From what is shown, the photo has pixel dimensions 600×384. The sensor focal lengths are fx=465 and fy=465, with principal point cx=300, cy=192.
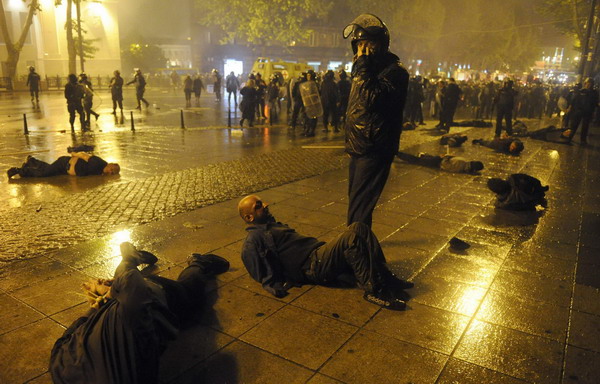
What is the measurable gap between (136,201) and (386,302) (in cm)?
473

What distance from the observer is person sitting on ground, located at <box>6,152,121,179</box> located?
29.3 feet

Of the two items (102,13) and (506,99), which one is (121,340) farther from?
(102,13)

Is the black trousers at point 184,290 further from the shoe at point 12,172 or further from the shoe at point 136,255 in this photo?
the shoe at point 12,172

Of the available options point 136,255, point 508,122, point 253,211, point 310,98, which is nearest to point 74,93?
point 310,98

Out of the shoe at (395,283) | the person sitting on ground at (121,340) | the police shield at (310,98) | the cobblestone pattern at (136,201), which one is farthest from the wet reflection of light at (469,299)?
the police shield at (310,98)

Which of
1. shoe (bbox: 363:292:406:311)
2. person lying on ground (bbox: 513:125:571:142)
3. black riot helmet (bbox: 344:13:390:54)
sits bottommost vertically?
shoe (bbox: 363:292:406:311)

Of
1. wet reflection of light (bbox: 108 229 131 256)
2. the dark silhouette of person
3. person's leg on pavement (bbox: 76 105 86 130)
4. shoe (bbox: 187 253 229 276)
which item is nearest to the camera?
the dark silhouette of person

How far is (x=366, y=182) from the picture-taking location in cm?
446

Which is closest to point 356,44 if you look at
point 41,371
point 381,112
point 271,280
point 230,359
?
point 381,112

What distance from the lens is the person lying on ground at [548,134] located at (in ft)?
47.9

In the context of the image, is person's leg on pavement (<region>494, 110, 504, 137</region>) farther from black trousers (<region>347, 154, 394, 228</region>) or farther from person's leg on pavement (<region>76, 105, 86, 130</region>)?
person's leg on pavement (<region>76, 105, 86, 130</region>)

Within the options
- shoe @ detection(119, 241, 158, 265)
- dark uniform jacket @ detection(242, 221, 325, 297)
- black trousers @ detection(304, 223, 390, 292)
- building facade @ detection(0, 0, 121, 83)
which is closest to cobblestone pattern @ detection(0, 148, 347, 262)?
shoe @ detection(119, 241, 158, 265)

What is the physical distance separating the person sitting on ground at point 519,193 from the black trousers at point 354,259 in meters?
3.72

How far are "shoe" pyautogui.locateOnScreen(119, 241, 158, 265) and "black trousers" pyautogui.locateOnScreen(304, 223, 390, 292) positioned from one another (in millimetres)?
1681
